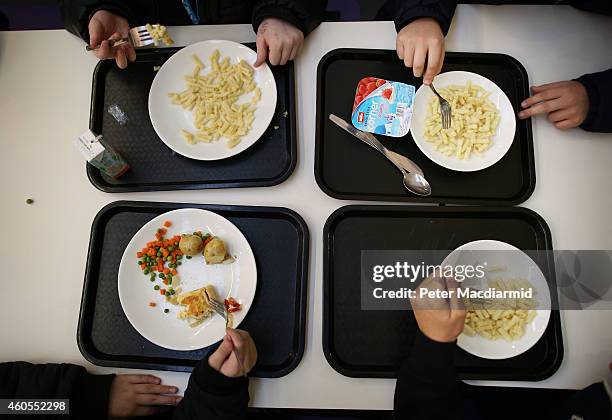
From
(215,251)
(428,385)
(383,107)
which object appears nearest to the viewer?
(428,385)

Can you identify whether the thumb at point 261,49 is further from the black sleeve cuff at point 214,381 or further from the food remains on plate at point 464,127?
the black sleeve cuff at point 214,381

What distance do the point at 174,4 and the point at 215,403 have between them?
1475 mm

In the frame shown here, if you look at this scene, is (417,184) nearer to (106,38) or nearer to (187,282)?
(187,282)

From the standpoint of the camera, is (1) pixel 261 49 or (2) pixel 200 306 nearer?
(2) pixel 200 306

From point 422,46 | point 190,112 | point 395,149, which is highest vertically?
point 422,46

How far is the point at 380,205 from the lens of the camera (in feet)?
3.76

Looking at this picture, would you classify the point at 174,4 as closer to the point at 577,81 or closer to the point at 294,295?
the point at 294,295

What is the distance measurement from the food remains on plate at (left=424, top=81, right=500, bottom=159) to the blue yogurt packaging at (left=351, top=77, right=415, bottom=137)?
63mm

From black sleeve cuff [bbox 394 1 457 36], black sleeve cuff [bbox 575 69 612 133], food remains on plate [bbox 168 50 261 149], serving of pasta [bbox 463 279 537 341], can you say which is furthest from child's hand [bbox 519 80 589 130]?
food remains on plate [bbox 168 50 261 149]

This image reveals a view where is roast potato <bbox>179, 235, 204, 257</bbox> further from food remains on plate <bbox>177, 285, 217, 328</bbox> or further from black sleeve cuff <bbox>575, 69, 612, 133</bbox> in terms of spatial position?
black sleeve cuff <bbox>575, 69, 612, 133</bbox>

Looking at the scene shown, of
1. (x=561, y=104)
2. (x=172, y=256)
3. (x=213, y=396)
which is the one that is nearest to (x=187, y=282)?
(x=172, y=256)

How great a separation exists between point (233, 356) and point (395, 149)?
0.67 meters

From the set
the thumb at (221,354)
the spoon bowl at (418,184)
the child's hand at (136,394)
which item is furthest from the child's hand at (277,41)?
the child's hand at (136,394)

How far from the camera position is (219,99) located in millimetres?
1206
